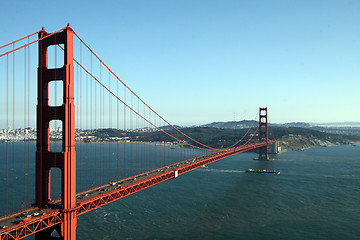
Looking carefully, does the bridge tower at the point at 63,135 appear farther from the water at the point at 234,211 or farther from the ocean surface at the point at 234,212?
the water at the point at 234,211

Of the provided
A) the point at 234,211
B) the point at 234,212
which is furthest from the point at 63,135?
the point at 234,211

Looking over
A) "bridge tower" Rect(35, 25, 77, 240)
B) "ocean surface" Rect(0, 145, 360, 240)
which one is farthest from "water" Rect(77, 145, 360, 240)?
"bridge tower" Rect(35, 25, 77, 240)

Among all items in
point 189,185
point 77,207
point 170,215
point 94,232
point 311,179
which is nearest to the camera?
point 77,207

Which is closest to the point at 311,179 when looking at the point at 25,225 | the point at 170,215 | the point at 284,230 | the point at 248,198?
the point at 248,198

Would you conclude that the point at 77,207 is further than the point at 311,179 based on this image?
No

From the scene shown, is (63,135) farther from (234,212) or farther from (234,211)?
(234,211)

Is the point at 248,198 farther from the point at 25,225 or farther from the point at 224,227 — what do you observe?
the point at 25,225
